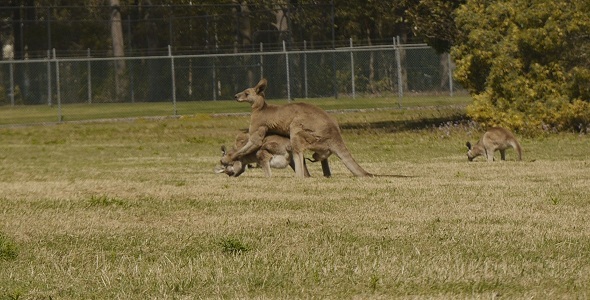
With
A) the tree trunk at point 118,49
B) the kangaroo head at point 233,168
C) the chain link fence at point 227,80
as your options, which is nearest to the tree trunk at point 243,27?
the chain link fence at point 227,80

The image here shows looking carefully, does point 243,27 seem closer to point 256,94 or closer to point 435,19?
point 435,19

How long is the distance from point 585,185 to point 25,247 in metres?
7.70

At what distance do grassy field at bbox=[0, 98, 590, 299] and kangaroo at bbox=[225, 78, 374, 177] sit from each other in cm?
33

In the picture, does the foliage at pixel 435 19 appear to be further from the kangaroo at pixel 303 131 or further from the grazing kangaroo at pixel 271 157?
the kangaroo at pixel 303 131

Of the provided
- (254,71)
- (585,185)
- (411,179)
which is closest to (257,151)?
(411,179)

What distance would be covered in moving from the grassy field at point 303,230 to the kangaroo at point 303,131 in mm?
332

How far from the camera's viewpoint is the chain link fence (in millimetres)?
45906

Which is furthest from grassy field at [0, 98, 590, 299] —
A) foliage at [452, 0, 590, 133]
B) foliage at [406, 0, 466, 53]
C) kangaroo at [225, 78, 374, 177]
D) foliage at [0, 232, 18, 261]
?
foliage at [406, 0, 466, 53]

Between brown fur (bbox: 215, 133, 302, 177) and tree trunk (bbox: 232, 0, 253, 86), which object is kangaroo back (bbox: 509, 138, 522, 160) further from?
tree trunk (bbox: 232, 0, 253, 86)

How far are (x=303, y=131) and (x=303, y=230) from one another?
6085 mm

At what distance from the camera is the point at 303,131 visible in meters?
17.5

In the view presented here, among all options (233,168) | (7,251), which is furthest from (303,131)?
(7,251)

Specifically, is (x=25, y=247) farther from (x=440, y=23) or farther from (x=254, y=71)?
(x=254, y=71)

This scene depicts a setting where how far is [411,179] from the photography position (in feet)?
55.9
